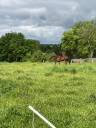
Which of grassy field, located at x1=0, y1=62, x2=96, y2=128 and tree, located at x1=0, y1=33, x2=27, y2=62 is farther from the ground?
grassy field, located at x1=0, y1=62, x2=96, y2=128

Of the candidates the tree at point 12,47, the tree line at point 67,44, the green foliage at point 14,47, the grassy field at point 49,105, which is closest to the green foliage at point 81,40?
the tree line at point 67,44

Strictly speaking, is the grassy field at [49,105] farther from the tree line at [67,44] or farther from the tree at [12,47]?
the tree at [12,47]

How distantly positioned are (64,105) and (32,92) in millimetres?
4209

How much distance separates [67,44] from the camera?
412ft

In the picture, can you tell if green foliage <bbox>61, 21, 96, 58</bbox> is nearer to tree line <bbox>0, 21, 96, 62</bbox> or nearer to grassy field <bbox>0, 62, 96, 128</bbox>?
tree line <bbox>0, 21, 96, 62</bbox>

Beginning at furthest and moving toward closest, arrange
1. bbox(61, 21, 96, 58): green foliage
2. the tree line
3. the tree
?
the tree → the tree line → bbox(61, 21, 96, 58): green foliage

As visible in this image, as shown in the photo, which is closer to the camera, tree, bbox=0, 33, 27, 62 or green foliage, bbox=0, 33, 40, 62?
green foliage, bbox=0, 33, 40, 62

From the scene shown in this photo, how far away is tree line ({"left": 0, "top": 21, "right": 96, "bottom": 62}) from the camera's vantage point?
110 metres

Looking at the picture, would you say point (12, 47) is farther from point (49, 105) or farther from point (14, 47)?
point (49, 105)

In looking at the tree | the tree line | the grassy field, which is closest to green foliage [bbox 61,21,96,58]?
the tree line

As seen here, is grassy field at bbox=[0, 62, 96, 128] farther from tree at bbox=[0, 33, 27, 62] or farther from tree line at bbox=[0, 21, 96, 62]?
tree at bbox=[0, 33, 27, 62]

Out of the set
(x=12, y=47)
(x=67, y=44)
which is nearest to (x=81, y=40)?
(x=67, y=44)

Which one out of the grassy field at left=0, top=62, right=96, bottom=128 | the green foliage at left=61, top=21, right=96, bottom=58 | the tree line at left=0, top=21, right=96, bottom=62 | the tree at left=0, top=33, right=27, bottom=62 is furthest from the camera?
the tree at left=0, top=33, right=27, bottom=62

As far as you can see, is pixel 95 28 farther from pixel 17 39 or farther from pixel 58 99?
pixel 58 99
